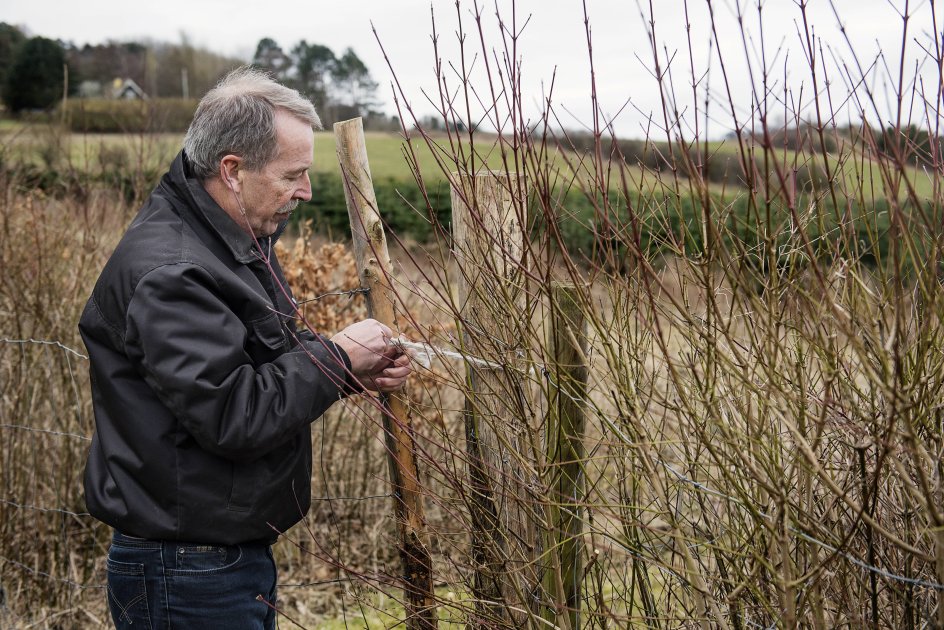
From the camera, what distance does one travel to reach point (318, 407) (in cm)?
209

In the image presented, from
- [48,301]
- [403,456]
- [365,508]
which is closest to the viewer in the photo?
[403,456]

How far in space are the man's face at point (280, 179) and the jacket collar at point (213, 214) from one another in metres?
0.05

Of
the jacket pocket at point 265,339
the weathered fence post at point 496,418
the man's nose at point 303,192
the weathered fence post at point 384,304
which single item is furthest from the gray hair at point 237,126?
the weathered fence post at point 496,418

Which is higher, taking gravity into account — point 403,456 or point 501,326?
point 501,326

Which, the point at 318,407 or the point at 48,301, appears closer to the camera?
the point at 318,407

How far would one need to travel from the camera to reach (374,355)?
2.28m

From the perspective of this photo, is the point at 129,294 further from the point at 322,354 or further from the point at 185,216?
the point at 322,354

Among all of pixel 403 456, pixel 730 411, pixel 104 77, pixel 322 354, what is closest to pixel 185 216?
pixel 322 354

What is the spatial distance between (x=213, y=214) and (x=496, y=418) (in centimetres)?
90

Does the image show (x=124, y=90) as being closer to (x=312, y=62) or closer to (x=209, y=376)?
(x=312, y=62)

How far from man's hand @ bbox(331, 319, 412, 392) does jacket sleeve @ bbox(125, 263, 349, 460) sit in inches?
7.6

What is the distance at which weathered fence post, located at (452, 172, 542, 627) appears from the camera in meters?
2.13

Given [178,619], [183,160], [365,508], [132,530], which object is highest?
[183,160]

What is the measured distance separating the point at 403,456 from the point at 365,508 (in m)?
2.49
